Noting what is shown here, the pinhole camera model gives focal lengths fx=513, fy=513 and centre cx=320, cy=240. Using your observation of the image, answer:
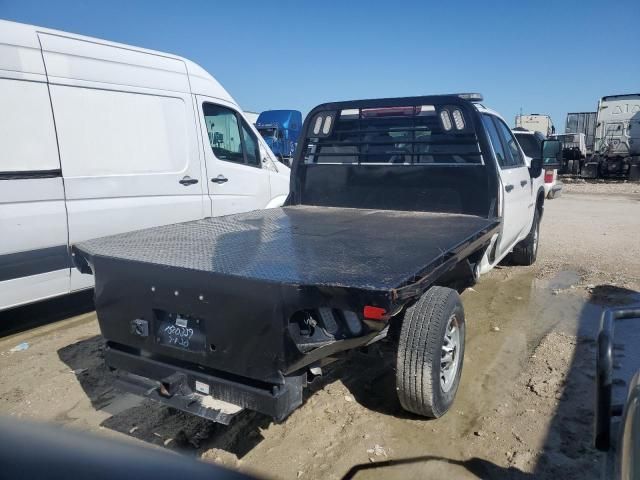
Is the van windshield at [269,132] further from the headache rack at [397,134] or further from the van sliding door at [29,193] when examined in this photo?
the van sliding door at [29,193]

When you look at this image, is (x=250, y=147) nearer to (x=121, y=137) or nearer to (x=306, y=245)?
(x=121, y=137)

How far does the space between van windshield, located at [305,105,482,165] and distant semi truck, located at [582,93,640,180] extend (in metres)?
20.5

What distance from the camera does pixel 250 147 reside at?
671 centimetres

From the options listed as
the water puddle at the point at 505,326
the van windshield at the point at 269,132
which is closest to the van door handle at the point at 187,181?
the water puddle at the point at 505,326

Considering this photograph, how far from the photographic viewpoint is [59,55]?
14.9 feet

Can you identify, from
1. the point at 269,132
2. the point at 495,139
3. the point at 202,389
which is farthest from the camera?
the point at 269,132

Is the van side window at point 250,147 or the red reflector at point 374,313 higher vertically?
the van side window at point 250,147

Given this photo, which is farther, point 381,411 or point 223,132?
point 223,132

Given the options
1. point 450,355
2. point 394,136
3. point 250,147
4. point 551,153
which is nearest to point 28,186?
point 250,147

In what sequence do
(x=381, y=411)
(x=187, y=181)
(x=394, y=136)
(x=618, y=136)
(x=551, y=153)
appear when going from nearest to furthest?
1. (x=381, y=411)
2. (x=394, y=136)
3. (x=187, y=181)
4. (x=551, y=153)
5. (x=618, y=136)

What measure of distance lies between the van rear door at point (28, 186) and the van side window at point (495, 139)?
3.83m

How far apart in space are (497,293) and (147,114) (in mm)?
4299

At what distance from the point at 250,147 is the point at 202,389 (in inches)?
180

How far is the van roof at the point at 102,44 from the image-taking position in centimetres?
419
